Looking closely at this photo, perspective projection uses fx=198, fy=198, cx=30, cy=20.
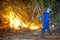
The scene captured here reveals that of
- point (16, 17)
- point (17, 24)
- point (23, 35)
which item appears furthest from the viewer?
point (16, 17)

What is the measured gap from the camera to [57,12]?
15.9m

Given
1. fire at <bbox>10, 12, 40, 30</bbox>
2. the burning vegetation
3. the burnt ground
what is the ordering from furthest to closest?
the burning vegetation → fire at <bbox>10, 12, 40, 30</bbox> → the burnt ground

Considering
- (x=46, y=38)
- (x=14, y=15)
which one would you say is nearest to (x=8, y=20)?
(x=14, y=15)

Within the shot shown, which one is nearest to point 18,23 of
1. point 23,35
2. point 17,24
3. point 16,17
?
point 17,24

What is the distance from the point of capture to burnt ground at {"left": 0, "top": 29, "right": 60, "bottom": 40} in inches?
424

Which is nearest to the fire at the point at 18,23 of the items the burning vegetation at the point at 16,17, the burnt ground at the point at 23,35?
the burning vegetation at the point at 16,17

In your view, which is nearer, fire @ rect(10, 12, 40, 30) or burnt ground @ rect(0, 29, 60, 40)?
burnt ground @ rect(0, 29, 60, 40)

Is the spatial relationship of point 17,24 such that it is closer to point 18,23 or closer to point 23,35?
point 18,23

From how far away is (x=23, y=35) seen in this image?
37.3 feet

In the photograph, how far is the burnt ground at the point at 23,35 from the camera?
10.8 m

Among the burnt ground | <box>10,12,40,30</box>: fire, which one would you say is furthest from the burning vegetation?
the burnt ground

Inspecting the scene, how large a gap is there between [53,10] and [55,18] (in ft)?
2.85

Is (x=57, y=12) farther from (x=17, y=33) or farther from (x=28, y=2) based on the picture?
(x=17, y=33)

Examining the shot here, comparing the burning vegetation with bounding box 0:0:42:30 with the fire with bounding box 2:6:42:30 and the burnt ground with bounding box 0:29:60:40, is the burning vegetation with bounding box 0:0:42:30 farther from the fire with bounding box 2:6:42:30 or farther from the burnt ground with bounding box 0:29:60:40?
the burnt ground with bounding box 0:29:60:40
